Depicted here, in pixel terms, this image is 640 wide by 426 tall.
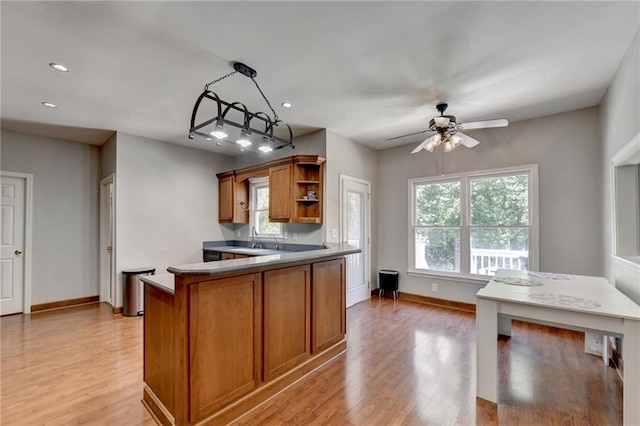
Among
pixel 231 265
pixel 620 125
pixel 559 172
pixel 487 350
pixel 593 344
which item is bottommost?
pixel 593 344

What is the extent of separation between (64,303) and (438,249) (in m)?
6.21

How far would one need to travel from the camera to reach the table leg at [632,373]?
175cm

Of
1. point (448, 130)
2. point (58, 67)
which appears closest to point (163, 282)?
point (58, 67)

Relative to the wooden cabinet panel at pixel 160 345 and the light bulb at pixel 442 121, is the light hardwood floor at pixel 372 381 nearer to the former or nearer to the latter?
the wooden cabinet panel at pixel 160 345

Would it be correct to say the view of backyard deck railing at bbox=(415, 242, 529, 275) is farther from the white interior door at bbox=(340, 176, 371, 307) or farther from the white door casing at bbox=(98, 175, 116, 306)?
the white door casing at bbox=(98, 175, 116, 306)

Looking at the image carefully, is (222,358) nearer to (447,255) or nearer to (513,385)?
(513,385)

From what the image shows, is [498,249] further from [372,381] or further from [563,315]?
[372,381]

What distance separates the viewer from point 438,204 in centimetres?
491

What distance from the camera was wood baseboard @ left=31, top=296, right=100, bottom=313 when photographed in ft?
14.8

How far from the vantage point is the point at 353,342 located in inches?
131

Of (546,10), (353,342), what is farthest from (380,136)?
(353,342)

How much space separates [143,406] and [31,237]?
4064 mm

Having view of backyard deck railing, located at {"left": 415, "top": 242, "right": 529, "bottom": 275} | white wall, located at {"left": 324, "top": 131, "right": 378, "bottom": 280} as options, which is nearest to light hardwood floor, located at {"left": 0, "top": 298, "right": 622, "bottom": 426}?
view of backyard deck railing, located at {"left": 415, "top": 242, "right": 529, "bottom": 275}

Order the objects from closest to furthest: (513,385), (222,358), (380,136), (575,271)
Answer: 1. (222,358)
2. (513,385)
3. (575,271)
4. (380,136)
